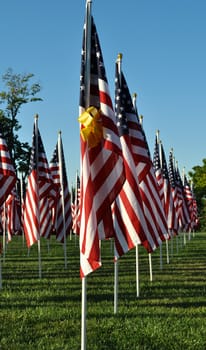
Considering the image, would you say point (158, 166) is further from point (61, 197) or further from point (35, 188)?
point (35, 188)

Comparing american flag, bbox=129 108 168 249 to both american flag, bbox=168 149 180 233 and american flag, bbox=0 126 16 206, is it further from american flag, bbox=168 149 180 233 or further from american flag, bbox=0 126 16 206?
american flag, bbox=168 149 180 233

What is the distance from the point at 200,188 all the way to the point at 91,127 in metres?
90.2

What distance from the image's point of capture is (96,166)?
8234mm

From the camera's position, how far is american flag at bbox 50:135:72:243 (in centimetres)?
2172

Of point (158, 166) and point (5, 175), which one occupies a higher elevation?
point (158, 166)

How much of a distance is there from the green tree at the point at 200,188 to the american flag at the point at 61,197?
68.0 m

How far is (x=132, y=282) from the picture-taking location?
1597cm

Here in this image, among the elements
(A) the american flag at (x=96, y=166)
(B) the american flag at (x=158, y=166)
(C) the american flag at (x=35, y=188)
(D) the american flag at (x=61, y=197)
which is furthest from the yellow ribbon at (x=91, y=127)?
(D) the american flag at (x=61, y=197)

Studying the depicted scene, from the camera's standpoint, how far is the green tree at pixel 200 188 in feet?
300

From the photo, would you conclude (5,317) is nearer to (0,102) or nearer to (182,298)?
(182,298)

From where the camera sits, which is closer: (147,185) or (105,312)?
(105,312)

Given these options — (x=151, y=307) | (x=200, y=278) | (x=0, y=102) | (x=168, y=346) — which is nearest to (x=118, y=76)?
(x=151, y=307)

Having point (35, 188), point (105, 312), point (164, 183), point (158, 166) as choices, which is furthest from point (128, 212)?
point (164, 183)

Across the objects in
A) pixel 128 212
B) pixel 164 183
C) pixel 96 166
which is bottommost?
pixel 128 212
